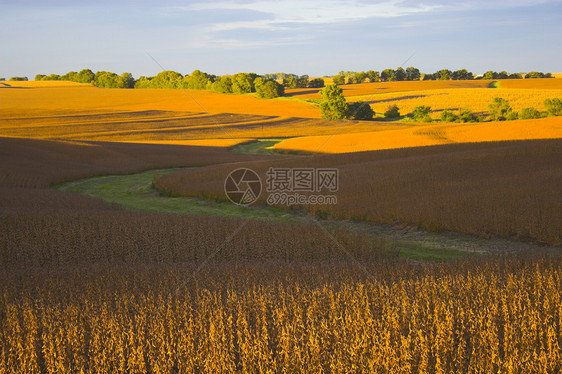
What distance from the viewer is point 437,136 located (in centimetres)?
3023

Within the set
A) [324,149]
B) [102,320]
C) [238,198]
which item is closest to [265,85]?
[324,149]

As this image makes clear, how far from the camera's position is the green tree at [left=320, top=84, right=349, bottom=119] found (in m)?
61.4

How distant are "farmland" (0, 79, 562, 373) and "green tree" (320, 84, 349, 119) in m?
38.5

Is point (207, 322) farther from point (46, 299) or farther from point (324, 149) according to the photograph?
point (324, 149)

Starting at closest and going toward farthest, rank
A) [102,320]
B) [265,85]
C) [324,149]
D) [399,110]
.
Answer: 1. [102,320]
2. [324,149]
3. [399,110]
4. [265,85]

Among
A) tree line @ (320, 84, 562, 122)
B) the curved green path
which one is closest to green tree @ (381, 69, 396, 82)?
tree line @ (320, 84, 562, 122)

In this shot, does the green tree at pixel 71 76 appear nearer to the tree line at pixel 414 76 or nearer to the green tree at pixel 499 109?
the tree line at pixel 414 76

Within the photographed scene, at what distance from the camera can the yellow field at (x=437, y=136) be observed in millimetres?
26266

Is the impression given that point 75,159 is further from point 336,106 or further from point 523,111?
point 523,111

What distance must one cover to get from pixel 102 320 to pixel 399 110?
67.6m

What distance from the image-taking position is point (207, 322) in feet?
17.2

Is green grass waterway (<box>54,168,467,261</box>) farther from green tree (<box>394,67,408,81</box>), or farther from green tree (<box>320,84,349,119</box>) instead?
green tree (<box>394,67,408,81</box>)

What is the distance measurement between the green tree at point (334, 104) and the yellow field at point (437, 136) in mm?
25563

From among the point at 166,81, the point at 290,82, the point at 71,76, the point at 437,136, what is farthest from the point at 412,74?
the point at 437,136
